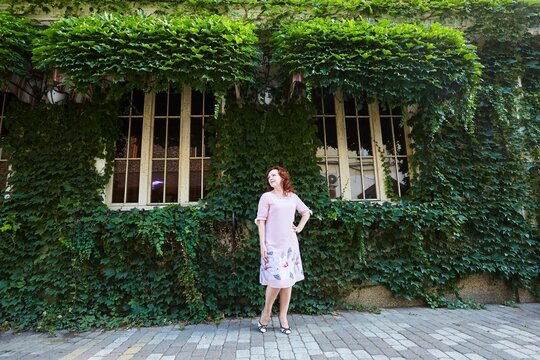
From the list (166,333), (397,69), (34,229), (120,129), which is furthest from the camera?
(120,129)

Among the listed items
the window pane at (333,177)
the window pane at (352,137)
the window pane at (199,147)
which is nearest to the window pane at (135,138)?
the window pane at (199,147)

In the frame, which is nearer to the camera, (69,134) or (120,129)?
(69,134)

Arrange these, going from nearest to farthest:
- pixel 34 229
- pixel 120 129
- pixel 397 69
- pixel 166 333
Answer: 1. pixel 166 333
2. pixel 397 69
3. pixel 34 229
4. pixel 120 129

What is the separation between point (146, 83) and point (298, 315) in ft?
A: 11.9

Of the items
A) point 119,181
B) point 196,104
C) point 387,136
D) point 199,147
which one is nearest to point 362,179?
point 387,136

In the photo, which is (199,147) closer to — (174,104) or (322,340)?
(174,104)

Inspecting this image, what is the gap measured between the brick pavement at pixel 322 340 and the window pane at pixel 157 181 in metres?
1.82

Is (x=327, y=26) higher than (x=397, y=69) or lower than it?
higher

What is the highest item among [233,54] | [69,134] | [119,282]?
[233,54]

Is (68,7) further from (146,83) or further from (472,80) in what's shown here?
(472,80)

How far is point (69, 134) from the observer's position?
452cm

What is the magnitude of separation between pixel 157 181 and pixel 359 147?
10.7 ft

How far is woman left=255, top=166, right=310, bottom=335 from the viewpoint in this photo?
11.0 feet

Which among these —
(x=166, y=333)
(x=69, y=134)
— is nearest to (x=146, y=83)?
(x=69, y=134)
